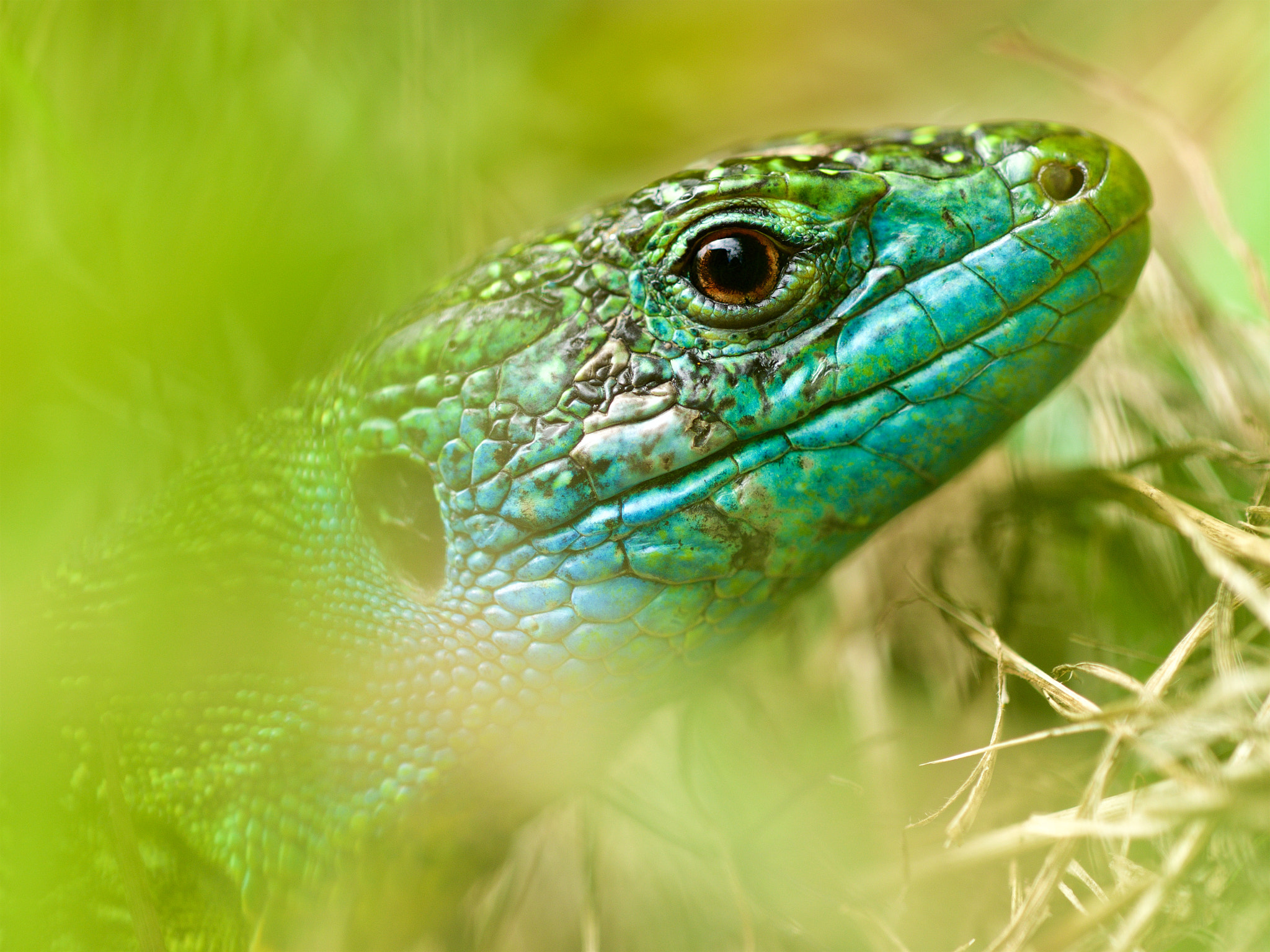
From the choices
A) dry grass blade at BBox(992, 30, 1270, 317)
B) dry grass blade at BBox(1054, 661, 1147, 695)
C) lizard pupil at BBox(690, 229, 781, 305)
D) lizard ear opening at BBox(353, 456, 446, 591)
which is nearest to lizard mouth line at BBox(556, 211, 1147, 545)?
lizard pupil at BBox(690, 229, 781, 305)

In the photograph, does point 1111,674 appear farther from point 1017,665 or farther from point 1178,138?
point 1178,138

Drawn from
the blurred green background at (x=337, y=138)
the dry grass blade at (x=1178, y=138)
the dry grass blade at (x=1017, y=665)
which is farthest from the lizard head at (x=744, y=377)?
the dry grass blade at (x=1178, y=138)

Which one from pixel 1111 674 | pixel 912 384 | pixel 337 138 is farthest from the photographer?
pixel 337 138

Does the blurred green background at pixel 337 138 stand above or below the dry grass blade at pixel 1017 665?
above

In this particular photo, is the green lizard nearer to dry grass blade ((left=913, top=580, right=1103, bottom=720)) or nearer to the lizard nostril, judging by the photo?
the lizard nostril

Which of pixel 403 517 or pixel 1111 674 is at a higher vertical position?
pixel 403 517

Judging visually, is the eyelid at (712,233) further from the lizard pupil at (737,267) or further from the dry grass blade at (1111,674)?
the dry grass blade at (1111,674)

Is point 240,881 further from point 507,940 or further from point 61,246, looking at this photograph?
point 61,246

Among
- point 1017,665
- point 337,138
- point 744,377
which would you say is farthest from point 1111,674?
point 337,138
